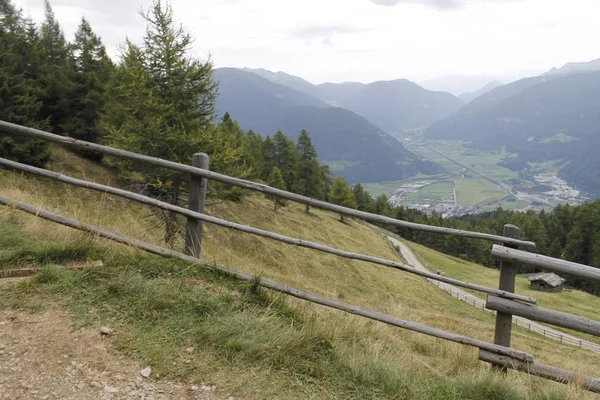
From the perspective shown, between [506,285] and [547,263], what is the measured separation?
1.79 feet

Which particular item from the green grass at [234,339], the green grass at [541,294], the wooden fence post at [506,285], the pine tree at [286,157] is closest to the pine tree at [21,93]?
the green grass at [234,339]

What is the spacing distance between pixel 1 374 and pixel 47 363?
11.1 inches

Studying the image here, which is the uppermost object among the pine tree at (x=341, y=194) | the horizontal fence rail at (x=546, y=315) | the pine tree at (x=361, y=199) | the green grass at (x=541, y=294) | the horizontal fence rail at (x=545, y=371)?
the horizontal fence rail at (x=546, y=315)

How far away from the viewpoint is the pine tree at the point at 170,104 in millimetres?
14969

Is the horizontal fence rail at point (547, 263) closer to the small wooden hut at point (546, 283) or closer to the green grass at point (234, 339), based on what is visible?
the green grass at point (234, 339)

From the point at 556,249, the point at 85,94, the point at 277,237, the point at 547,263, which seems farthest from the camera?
the point at 556,249

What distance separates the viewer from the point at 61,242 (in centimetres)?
470

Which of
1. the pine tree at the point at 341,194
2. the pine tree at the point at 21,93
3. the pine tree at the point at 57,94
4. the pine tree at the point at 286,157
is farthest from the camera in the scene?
the pine tree at the point at 286,157

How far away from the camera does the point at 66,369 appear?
9.80 ft

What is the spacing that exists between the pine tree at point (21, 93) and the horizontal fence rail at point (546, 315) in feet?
71.4

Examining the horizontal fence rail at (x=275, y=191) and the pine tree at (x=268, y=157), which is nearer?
the horizontal fence rail at (x=275, y=191)

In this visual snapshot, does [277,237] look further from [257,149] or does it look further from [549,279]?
[549,279]

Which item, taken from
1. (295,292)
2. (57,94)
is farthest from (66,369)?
(57,94)

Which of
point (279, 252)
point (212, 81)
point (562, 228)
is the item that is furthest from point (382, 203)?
point (212, 81)
